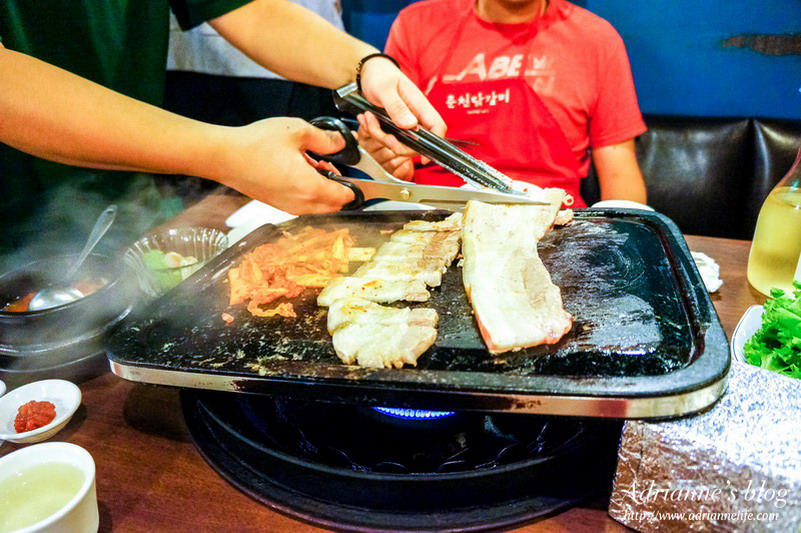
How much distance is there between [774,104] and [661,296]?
3011mm

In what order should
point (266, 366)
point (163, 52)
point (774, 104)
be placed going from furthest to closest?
point (774, 104) < point (163, 52) < point (266, 366)

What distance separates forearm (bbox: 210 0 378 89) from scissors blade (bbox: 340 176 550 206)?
0.87m

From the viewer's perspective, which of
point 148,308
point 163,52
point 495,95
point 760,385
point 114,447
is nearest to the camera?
point 760,385

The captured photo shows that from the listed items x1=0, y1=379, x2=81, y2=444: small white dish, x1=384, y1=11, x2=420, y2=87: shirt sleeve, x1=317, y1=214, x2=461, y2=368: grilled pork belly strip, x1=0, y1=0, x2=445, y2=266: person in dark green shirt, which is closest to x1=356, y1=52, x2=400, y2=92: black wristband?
x1=0, y1=0, x2=445, y2=266: person in dark green shirt

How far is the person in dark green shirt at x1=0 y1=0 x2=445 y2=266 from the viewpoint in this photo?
5.00 feet

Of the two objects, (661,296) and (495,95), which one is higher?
(495,95)

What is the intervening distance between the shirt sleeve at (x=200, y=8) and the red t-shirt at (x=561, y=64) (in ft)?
4.23

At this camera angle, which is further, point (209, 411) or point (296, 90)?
point (296, 90)

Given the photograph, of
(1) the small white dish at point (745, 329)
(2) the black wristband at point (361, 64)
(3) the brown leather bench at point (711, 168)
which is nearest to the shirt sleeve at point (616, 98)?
(3) the brown leather bench at point (711, 168)

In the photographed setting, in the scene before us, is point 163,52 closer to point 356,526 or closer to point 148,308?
point 148,308

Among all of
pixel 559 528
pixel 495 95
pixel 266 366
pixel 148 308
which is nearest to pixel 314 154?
pixel 148 308

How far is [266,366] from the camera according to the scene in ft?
4.05

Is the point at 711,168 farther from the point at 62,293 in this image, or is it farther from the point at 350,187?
the point at 62,293

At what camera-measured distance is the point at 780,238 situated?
1.87m
